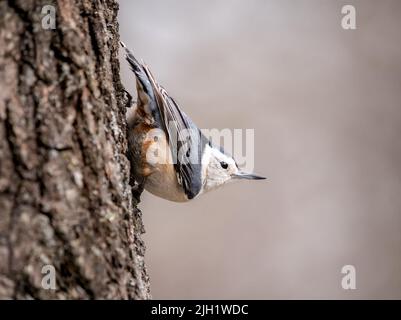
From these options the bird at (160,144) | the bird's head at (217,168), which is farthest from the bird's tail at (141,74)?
the bird's head at (217,168)

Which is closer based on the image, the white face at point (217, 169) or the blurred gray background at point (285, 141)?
the white face at point (217, 169)

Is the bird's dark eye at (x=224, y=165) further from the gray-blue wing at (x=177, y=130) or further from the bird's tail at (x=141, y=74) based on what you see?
the bird's tail at (x=141, y=74)

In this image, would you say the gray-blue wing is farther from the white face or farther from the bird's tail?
the white face

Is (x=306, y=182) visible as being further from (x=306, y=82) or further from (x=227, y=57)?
(x=227, y=57)

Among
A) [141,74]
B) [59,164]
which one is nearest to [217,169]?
[141,74]

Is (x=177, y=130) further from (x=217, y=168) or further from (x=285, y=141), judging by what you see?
(x=285, y=141)

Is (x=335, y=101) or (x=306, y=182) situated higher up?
(x=335, y=101)
